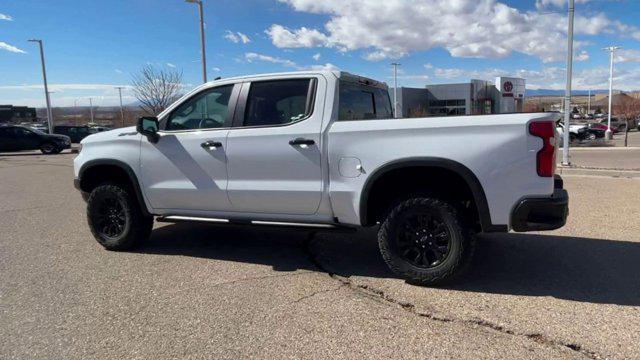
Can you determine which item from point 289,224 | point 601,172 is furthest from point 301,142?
point 601,172

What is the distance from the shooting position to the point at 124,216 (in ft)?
18.9

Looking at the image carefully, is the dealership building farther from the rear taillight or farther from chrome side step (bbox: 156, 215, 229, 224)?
the rear taillight

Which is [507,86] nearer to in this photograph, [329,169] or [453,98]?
[453,98]

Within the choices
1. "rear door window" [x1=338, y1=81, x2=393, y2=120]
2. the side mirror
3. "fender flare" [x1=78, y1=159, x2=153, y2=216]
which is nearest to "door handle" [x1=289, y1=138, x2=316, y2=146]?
"rear door window" [x1=338, y1=81, x2=393, y2=120]

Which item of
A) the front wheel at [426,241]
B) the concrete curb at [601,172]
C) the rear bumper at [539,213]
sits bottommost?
the concrete curb at [601,172]

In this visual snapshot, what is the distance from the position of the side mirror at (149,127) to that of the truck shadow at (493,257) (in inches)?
54.8

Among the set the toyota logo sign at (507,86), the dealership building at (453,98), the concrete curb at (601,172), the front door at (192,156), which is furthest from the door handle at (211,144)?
the dealership building at (453,98)

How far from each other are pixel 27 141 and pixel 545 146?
3002 centimetres

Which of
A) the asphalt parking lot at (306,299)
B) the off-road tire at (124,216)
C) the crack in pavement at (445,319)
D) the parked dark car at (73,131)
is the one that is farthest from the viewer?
the parked dark car at (73,131)

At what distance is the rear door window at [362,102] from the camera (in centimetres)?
491

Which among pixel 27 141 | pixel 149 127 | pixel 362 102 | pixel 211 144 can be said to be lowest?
pixel 27 141

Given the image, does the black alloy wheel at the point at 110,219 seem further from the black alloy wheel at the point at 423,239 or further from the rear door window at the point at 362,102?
the black alloy wheel at the point at 423,239

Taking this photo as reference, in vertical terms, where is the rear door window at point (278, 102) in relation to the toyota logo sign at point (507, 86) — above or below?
below

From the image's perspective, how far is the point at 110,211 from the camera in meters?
5.86
